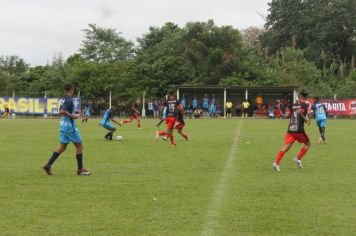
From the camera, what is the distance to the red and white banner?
149ft

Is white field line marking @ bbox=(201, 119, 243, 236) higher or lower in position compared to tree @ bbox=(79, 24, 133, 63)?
lower

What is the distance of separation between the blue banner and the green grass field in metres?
35.0

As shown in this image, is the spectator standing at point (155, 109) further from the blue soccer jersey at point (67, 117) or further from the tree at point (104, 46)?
the blue soccer jersey at point (67, 117)

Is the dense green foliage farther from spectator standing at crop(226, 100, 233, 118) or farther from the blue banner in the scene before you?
spectator standing at crop(226, 100, 233, 118)

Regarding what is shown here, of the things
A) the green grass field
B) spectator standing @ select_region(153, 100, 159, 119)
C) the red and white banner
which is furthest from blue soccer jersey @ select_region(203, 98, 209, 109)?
the green grass field

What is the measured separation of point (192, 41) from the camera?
2302 inches

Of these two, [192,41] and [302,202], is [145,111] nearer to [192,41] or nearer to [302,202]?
[192,41]

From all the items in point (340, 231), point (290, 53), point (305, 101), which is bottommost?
point (340, 231)

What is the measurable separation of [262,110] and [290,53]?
1222cm

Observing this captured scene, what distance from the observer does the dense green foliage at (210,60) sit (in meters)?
57.0

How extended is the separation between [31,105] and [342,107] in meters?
26.5

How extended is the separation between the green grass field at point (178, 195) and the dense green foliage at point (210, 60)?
3690 cm

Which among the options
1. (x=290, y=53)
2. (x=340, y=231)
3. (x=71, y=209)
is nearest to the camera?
(x=340, y=231)

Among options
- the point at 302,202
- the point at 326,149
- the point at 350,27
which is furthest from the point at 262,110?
the point at 302,202
